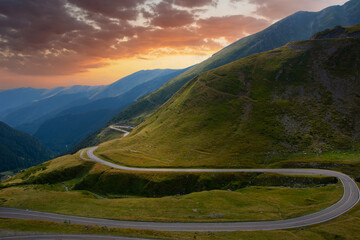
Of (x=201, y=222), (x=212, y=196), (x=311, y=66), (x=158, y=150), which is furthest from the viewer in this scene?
(x=311, y=66)

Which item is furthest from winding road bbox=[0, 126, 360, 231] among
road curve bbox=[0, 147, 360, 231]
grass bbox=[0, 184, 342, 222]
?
grass bbox=[0, 184, 342, 222]

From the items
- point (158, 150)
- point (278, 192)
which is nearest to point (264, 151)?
point (278, 192)

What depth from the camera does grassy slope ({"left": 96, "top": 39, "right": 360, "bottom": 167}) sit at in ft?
347

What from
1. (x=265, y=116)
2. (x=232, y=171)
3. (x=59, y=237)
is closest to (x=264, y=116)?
(x=265, y=116)

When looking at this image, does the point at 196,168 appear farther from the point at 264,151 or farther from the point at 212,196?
the point at 264,151

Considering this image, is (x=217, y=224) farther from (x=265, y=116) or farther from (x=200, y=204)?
(x=265, y=116)

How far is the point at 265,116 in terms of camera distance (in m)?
134

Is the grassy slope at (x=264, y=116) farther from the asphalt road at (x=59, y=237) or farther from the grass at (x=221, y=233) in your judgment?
the asphalt road at (x=59, y=237)

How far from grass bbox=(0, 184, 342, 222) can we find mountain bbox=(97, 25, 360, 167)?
90.0 feet

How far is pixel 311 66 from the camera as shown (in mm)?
168875

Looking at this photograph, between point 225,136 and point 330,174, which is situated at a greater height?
point 225,136

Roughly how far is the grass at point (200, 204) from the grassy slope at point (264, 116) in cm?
2746

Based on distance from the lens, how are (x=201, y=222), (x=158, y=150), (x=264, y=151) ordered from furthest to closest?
(x=158, y=150), (x=264, y=151), (x=201, y=222)

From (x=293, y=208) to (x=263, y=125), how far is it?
7373 centimetres
